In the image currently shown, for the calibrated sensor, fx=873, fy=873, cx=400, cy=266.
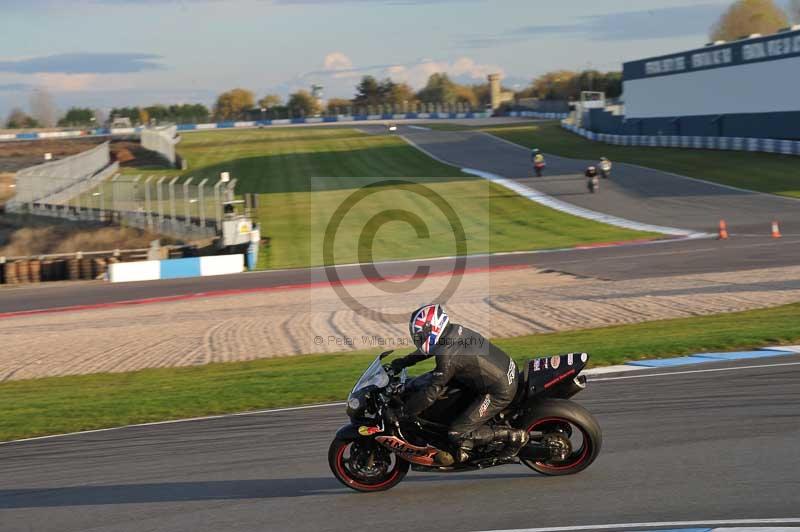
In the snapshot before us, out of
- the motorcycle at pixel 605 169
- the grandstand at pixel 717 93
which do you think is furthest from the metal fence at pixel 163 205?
the grandstand at pixel 717 93

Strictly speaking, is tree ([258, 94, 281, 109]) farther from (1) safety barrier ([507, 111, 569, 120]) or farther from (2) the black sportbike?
(2) the black sportbike

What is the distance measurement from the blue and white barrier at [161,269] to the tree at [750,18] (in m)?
114

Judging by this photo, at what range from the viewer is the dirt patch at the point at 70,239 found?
1500 inches

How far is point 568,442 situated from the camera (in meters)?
8.21

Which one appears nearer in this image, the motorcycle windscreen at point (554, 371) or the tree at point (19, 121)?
the motorcycle windscreen at point (554, 371)

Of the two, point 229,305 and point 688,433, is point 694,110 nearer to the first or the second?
point 229,305

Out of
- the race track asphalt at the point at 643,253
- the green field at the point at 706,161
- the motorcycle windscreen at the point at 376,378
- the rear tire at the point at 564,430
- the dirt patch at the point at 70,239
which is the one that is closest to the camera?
the rear tire at the point at 564,430

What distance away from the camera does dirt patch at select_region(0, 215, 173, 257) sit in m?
38.1

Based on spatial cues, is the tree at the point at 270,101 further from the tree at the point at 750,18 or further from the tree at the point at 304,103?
the tree at the point at 750,18

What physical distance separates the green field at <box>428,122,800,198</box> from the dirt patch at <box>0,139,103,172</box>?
4240 cm

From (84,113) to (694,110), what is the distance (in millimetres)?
124276

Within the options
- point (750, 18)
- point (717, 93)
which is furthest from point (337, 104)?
point (717, 93)

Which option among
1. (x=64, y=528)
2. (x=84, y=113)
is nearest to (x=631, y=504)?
(x=64, y=528)

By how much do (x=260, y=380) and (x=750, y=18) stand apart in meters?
134
